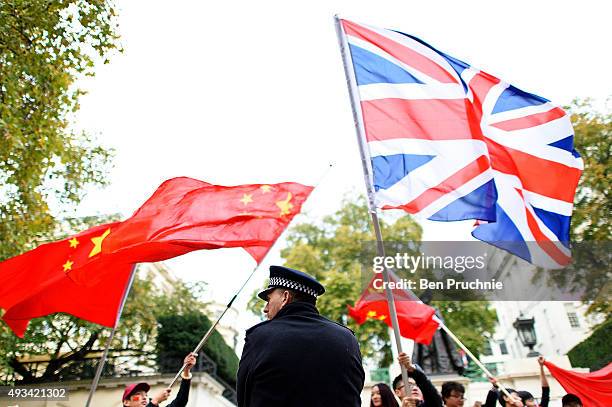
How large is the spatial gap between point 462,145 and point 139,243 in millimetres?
3867

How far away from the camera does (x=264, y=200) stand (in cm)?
685

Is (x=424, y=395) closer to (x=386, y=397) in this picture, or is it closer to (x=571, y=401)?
(x=386, y=397)

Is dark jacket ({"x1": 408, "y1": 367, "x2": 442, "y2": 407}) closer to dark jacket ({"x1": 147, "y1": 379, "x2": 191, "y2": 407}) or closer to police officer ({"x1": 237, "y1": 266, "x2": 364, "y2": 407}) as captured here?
police officer ({"x1": 237, "y1": 266, "x2": 364, "y2": 407})

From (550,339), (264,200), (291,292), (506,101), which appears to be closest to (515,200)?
(506,101)

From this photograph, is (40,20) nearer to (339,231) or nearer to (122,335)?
(122,335)

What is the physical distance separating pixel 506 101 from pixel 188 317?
764 inches

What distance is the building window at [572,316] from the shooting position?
3600 cm

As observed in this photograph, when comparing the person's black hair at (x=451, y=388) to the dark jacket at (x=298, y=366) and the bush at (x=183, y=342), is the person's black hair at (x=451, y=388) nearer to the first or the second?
the dark jacket at (x=298, y=366)

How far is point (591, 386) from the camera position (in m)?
7.94

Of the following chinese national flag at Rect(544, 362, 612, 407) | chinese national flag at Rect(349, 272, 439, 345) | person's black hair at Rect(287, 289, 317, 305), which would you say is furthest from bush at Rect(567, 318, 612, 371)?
person's black hair at Rect(287, 289, 317, 305)

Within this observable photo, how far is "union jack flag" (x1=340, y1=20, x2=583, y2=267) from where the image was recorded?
5.54m

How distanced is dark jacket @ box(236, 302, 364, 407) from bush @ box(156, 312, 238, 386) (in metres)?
19.9

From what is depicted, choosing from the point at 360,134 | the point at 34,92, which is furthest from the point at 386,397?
the point at 34,92

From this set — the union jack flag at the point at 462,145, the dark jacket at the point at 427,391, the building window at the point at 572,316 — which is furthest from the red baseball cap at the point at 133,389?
the building window at the point at 572,316
